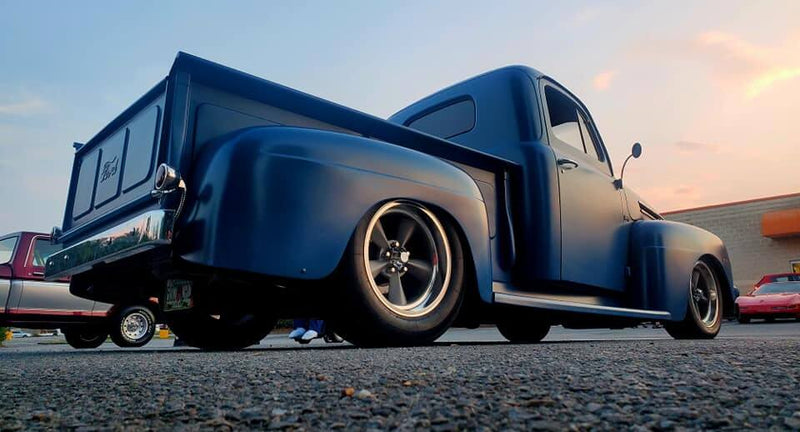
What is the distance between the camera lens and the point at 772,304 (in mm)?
14242

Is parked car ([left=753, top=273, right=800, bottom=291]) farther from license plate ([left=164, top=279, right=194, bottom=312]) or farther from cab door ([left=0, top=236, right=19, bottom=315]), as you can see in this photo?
cab door ([left=0, top=236, right=19, bottom=315])

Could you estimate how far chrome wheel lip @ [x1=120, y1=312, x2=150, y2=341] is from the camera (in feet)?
28.7

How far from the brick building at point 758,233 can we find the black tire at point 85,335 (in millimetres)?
23161

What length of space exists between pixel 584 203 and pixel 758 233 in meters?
23.1

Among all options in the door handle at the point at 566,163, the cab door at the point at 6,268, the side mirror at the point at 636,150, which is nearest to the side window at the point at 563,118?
the door handle at the point at 566,163

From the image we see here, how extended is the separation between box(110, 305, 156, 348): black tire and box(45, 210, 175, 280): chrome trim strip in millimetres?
5402

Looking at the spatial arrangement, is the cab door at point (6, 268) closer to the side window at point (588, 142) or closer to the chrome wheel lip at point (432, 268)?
the chrome wheel lip at point (432, 268)

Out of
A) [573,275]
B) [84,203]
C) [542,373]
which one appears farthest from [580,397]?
[84,203]

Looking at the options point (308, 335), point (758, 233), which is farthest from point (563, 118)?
point (758, 233)

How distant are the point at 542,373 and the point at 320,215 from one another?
1.40m

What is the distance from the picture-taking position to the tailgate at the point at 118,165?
3.09 m

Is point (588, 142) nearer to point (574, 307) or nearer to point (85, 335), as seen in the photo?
point (574, 307)

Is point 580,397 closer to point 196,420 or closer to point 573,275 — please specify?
point 196,420

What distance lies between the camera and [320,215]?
8.99 ft
